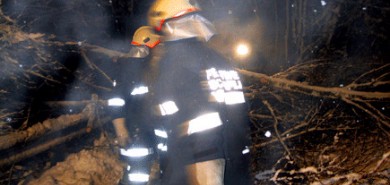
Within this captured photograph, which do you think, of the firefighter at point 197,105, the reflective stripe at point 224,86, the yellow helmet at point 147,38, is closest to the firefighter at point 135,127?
the yellow helmet at point 147,38

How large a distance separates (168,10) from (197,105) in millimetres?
1016

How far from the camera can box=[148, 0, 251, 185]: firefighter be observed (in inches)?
80.0

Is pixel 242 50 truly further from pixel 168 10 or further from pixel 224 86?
pixel 224 86

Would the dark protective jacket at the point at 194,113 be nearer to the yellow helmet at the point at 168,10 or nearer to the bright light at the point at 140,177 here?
the yellow helmet at the point at 168,10

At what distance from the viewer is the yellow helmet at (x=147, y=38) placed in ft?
8.44

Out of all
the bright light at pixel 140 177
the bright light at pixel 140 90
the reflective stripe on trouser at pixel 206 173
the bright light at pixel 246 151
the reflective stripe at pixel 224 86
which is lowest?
the reflective stripe on trouser at pixel 206 173

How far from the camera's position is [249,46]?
7.67 meters

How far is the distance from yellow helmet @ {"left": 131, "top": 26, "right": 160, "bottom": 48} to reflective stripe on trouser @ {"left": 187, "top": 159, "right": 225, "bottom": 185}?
112cm

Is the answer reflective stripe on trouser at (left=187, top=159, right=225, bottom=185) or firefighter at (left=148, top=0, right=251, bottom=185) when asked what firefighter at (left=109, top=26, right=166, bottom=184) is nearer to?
firefighter at (left=148, top=0, right=251, bottom=185)

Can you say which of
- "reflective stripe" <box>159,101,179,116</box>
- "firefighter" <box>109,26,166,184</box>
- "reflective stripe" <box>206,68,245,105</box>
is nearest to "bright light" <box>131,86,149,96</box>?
"firefighter" <box>109,26,166,184</box>

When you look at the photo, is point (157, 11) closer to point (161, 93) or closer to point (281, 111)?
point (161, 93)

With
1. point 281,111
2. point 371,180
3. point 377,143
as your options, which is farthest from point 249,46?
point 371,180

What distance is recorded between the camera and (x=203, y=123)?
79.6 inches

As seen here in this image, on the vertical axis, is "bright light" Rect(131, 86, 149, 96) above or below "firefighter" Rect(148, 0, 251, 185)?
above
